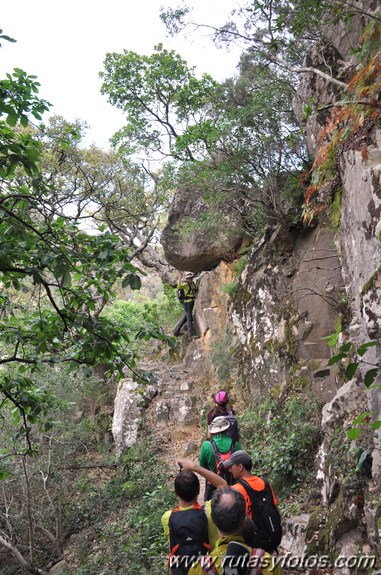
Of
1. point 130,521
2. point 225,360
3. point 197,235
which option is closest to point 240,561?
point 130,521

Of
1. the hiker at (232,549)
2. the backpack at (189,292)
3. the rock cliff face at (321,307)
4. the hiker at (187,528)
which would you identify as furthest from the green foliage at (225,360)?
the hiker at (232,549)

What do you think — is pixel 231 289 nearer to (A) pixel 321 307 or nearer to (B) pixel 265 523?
(A) pixel 321 307

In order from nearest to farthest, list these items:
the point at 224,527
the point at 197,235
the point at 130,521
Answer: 1. the point at 224,527
2. the point at 130,521
3. the point at 197,235

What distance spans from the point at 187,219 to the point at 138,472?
7.38 meters

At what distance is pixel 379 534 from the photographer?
13.2ft

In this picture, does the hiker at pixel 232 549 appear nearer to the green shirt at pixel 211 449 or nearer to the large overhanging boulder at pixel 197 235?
the green shirt at pixel 211 449

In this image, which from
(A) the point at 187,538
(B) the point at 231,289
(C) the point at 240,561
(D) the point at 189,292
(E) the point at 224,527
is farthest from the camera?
(D) the point at 189,292

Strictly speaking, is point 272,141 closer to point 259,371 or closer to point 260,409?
point 259,371

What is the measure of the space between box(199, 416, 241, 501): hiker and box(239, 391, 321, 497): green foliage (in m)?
2.26

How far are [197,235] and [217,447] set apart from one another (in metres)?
10.5

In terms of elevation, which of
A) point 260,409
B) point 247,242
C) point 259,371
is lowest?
point 260,409

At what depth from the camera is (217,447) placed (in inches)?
190

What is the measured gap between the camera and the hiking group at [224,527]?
255cm

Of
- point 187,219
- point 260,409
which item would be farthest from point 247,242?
point 260,409
